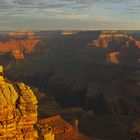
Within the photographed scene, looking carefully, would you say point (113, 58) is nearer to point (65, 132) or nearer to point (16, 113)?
point (65, 132)

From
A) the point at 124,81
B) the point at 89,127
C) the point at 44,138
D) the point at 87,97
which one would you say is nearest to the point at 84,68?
the point at 124,81

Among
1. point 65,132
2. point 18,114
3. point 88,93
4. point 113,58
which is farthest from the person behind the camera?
point 113,58

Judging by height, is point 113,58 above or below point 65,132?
below

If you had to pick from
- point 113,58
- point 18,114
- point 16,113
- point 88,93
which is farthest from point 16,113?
point 113,58

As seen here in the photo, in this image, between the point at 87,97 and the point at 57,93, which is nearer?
the point at 87,97

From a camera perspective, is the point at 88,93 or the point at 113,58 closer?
the point at 88,93

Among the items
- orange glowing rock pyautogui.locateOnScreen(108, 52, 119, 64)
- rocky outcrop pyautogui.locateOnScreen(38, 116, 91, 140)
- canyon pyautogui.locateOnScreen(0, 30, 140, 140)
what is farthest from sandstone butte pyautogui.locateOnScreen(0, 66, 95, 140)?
orange glowing rock pyautogui.locateOnScreen(108, 52, 119, 64)

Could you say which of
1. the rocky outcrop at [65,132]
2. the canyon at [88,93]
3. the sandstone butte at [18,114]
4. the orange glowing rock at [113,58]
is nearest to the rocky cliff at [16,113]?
the sandstone butte at [18,114]

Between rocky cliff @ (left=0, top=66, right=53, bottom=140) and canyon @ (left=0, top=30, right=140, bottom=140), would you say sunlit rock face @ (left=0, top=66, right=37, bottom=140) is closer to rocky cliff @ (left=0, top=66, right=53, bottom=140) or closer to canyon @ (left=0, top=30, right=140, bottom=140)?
rocky cliff @ (left=0, top=66, right=53, bottom=140)

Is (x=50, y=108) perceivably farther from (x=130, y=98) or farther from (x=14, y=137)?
(x=14, y=137)

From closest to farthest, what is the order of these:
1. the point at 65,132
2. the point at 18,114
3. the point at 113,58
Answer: the point at 18,114, the point at 65,132, the point at 113,58
